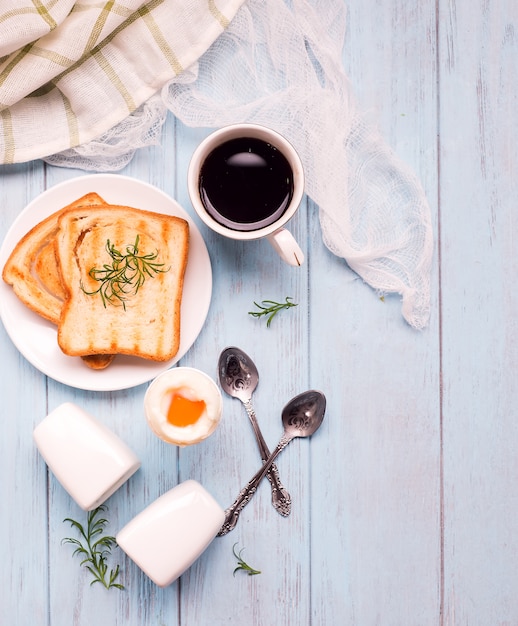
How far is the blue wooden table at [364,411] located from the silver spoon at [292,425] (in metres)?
0.02

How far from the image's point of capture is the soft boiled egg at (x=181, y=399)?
0.90m

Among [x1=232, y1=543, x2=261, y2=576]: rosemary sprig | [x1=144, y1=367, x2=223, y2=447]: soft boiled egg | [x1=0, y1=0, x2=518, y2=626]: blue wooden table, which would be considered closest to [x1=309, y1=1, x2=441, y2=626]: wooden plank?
Result: [x1=0, y1=0, x2=518, y2=626]: blue wooden table

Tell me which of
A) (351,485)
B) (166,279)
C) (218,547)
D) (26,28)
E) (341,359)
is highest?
(26,28)

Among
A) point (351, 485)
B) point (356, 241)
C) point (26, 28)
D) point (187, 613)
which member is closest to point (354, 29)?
point (356, 241)

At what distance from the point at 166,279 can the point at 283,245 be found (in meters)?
0.21

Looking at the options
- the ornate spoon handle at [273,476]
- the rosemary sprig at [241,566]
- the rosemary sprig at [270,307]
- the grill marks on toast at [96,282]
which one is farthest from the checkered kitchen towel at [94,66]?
the rosemary sprig at [241,566]

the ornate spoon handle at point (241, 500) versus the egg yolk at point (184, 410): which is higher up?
the egg yolk at point (184, 410)

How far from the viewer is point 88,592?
101 cm

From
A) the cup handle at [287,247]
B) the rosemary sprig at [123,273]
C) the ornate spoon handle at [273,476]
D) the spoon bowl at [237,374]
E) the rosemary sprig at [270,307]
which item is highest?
the cup handle at [287,247]

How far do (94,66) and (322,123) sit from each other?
0.38m

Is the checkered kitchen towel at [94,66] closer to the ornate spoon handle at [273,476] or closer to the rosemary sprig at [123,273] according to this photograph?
the rosemary sprig at [123,273]

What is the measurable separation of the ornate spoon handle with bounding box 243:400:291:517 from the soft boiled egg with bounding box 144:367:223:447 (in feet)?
0.36

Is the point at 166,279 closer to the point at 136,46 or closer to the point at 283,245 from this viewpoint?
the point at 283,245

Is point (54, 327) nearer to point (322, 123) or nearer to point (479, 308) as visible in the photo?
point (322, 123)
